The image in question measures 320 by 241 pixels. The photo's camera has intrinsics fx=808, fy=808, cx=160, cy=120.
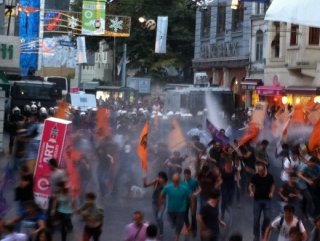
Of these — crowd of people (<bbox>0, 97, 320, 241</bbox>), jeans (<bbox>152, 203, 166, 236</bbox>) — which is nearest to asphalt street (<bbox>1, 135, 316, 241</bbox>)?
crowd of people (<bbox>0, 97, 320, 241</bbox>)

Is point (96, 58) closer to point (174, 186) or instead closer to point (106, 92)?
point (106, 92)

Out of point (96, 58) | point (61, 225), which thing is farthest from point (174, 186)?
point (96, 58)

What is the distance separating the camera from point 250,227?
14609 millimetres

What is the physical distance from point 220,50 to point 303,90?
14157 millimetres

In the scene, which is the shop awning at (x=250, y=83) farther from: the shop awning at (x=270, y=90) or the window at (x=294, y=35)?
the window at (x=294, y=35)

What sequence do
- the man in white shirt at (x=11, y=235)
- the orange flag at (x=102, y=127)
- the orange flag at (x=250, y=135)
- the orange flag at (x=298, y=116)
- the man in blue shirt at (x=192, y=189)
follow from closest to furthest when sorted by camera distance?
1. the man in white shirt at (x=11, y=235)
2. the man in blue shirt at (x=192, y=189)
3. the orange flag at (x=250, y=135)
4. the orange flag at (x=102, y=127)
5. the orange flag at (x=298, y=116)

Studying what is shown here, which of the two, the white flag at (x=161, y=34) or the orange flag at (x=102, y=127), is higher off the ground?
Answer: the white flag at (x=161, y=34)

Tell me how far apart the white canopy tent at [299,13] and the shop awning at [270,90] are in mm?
34980

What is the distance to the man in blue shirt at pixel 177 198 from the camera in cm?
1247

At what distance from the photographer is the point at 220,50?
5203 cm

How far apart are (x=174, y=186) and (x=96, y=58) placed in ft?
287

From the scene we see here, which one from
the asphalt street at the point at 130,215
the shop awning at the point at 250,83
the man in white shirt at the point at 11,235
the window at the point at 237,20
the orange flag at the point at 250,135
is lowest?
the asphalt street at the point at 130,215

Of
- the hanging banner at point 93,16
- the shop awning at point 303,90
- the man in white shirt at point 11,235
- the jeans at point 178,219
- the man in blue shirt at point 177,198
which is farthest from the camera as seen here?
the hanging banner at point 93,16

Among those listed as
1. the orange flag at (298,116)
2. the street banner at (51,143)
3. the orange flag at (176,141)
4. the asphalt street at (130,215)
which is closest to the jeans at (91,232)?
the asphalt street at (130,215)
